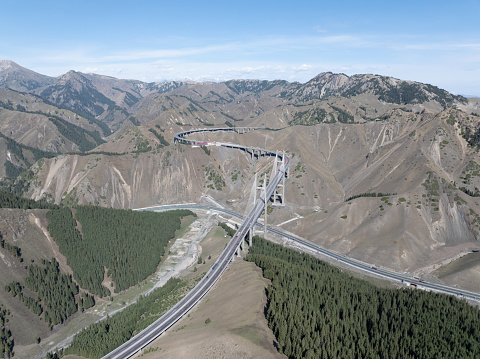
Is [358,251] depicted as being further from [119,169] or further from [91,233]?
[119,169]

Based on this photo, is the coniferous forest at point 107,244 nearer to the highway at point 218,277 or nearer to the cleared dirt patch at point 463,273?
the highway at point 218,277

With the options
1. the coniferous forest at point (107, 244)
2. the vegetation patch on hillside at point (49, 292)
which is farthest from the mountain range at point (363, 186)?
the vegetation patch on hillside at point (49, 292)

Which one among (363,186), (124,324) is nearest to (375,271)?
(363,186)

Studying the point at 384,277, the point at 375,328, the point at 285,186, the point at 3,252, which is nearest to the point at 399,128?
the point at 285,186

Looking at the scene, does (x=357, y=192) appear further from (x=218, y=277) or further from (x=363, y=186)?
(x=218, y=277)

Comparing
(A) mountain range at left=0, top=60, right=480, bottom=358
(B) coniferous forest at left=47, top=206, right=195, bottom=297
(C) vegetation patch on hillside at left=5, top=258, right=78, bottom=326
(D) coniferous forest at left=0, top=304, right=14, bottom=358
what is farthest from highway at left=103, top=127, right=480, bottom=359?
(C) vegetation patch on hillside at left=5, top=258, right=78, bottom=326

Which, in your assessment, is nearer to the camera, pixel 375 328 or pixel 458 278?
pixel 375 328

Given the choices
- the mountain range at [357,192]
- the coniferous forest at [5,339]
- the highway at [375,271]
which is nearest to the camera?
the coniferous forest at [5,339]
